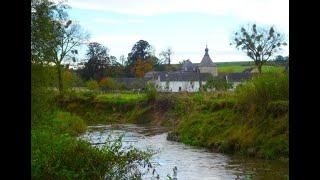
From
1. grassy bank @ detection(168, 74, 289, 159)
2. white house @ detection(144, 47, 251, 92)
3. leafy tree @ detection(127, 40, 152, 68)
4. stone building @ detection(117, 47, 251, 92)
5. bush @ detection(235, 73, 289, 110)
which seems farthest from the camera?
white house @ detection(144, 47, 251, 92)

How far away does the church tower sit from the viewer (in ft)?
290

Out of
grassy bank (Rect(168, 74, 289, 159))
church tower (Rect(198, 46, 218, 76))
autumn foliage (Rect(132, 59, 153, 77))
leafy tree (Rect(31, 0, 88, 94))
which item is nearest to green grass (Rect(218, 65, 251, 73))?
church tower (Rect(198, 46, 218, 76))

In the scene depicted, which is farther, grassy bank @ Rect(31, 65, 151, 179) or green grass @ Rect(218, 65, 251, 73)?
Answer: green grass @ Rect(218, 65, 251, 73)

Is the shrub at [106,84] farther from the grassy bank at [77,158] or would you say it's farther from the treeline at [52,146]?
the grassy bank at [77,158]

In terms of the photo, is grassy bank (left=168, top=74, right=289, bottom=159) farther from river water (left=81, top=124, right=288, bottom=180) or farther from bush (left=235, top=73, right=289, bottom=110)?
river water (left=81, top=124, right=288, bottom=180)

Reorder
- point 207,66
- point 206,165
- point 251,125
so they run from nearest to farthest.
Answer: point 206,165 → point 251,125 → point 207,66

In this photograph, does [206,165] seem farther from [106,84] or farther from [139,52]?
[139,52]

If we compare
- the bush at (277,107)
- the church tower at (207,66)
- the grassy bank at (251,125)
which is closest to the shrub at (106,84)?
the grassy bank at (251,125)

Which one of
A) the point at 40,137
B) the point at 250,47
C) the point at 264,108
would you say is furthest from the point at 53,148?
the point at 250,47

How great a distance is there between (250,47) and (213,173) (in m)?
32.2

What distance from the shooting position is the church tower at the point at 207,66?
8850cm

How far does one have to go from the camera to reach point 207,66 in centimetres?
8950

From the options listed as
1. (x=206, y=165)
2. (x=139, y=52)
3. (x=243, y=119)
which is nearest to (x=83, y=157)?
(x=206, y=165)
